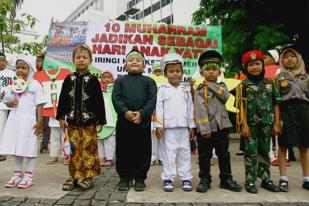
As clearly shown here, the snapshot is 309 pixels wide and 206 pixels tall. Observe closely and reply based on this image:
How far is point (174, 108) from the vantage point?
4.44 meters

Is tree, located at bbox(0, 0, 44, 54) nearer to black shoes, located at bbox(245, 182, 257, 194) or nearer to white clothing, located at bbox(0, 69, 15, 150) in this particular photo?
white clothing, located at bbox(0, 69, 15, 150)

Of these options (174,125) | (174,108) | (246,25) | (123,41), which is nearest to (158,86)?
(123,41)

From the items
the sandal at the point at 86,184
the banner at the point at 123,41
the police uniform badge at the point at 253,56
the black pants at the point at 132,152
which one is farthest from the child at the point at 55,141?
the police uniform badge at the point at 253,56

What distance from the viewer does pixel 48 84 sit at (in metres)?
6.57

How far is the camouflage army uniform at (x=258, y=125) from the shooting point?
13.9 ft

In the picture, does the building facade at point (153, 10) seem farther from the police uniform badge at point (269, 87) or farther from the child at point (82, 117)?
the police uniform badge at point (269, 87)

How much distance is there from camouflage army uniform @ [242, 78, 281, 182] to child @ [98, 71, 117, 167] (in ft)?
9.09

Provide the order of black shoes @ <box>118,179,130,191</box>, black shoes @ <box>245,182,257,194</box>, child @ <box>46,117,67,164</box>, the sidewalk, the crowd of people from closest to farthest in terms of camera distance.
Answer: the sidewalk, black shoes @ <box>245,182,257,194</box>, black shoes @ <box>118,179,130,191</box>, the crowd of people, child @ <box>46,117,67,164</box>

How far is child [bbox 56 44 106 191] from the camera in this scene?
430 centimetres

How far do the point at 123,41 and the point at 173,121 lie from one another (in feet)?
9.39

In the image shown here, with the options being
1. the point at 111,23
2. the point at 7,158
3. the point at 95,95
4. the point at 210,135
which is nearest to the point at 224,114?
the point at 210,135

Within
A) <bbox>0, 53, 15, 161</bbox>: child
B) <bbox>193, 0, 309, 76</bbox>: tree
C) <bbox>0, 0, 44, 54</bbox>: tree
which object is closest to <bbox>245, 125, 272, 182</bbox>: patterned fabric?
<bbox>0, 53, 15, 161</bbox>: child

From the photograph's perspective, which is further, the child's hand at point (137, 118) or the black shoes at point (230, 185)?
the child's hand at point (137, 118)

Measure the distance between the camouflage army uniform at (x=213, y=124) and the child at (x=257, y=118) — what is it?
23 cm
